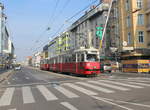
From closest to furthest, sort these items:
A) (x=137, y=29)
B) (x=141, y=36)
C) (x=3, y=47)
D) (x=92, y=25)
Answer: (x=137, y=29)
(x=141, y=36)
(x=92, y=25)
(x=3, y=47)

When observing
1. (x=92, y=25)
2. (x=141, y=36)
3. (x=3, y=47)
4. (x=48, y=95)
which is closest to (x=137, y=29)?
(x=141, y=36)

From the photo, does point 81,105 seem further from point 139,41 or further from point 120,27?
point 120,27

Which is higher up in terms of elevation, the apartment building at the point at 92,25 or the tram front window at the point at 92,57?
the apartment building at the point at 92,25

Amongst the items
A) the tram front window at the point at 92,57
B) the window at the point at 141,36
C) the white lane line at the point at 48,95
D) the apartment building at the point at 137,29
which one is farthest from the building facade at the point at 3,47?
the white lane line at the point at 48,95

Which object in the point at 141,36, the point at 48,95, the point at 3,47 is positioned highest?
the point at 3,47

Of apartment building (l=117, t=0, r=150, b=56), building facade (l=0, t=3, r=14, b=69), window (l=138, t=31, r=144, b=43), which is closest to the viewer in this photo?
apartment building (l=117, t=0, r=150, b=56)

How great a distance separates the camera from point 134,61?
35281 mm

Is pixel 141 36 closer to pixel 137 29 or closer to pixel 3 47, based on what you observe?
pixel 137 29

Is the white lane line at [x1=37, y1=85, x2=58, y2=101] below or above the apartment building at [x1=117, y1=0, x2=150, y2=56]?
below

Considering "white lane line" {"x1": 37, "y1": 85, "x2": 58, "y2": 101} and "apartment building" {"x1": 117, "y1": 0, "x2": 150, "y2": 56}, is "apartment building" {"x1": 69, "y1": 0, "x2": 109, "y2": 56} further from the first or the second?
"white lane line" {"x1": 37, "y1": 85, "x2": 58, "y2": 101}

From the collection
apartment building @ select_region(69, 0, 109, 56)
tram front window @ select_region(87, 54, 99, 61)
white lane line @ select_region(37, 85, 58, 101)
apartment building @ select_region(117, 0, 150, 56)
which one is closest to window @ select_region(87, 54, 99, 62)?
tram front window @ select_region(87, 54, 99, 61)

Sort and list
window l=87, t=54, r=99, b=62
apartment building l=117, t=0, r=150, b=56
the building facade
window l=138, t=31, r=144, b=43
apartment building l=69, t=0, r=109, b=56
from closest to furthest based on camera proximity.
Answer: window l=87, t=54, r=99, b=62 → apartment building l=117, t=0, r=150, b=56 → window l=138, t=31, r=144, b=43 → apartment building l=69, t=0, r=109, b=56 → the building facade

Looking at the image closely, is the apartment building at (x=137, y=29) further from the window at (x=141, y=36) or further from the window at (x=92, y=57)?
the window at (x=92, y=57)

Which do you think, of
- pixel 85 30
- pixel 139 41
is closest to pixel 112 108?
pixel 139 41
